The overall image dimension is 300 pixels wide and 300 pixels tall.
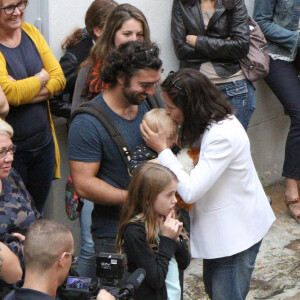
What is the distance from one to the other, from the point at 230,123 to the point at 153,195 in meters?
0.56

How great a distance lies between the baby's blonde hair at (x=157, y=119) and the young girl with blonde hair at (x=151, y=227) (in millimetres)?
303

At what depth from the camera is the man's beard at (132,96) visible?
12.6 ft

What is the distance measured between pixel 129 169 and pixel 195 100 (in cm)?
51

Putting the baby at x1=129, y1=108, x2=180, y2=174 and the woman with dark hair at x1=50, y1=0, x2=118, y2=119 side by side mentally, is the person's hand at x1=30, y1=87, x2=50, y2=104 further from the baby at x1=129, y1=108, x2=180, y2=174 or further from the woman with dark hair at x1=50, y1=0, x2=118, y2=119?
the baby at x1=129, y1=108, x2=180, y2=174

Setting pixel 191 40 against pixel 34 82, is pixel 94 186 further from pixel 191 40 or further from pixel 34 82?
pixel 191 40

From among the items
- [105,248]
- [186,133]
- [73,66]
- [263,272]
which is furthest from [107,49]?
[263,272]

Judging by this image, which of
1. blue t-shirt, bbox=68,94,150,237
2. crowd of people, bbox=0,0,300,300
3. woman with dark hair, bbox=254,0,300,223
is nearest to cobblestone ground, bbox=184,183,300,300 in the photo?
woman with dark hair, bbox=254,0,300,223

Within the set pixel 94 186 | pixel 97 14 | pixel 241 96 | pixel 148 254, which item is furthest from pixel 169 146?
pixel 241 96

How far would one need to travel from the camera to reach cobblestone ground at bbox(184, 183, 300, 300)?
519cm

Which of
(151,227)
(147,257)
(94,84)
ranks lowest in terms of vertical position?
(147,257)

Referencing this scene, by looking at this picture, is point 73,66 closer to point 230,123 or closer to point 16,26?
point 16,26

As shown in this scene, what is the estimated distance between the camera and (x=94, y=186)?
12.4 feet

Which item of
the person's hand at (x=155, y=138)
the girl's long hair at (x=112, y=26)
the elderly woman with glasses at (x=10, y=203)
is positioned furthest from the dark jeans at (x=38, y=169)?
the person's hand at (x=155, y=138)

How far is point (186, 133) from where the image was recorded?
12.3 ft
